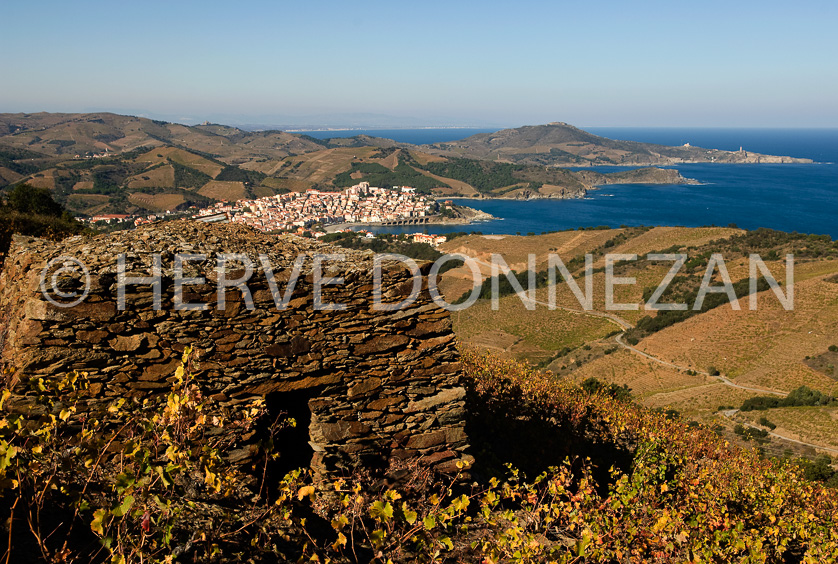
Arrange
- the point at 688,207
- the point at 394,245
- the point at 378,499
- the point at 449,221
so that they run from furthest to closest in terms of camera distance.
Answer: the point at 688,207
the point at 449,221
the point at 394,245
the point at 378,499

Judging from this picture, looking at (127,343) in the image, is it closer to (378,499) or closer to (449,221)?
(378,499)

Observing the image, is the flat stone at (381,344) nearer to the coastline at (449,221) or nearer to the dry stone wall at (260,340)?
the dry stone wall at (260,340)

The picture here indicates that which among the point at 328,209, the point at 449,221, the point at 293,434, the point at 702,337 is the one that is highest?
the point at 293,434

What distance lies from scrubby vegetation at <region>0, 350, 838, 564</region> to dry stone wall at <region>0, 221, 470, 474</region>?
0.24m

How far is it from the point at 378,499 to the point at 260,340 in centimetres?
167

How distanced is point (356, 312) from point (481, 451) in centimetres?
321

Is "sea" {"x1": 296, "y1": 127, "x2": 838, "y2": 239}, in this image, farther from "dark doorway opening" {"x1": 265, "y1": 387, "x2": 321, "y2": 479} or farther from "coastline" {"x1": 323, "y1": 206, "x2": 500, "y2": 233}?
"dark doorway opening" {"x1": 265, "y1": 387, "x2": 321, "y2": 479}

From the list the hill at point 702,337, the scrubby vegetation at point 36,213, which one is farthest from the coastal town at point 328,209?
the scrubby vegetation at point 36,213

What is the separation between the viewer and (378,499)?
3.76 m

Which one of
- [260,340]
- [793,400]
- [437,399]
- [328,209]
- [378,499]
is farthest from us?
[328,209]

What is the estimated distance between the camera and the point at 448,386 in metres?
4.96

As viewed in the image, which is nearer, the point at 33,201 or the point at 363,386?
the point at 363,386

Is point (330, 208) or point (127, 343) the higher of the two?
point (127, 343)

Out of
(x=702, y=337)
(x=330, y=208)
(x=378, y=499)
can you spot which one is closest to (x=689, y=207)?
(x=330, y=208)
